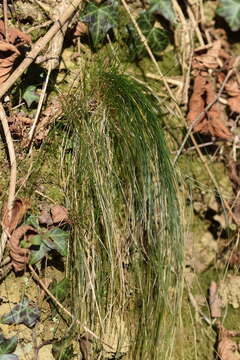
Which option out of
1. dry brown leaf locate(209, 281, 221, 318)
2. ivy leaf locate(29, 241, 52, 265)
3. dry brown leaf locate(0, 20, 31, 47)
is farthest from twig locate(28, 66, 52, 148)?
dry brown leaf locate(209, 281, 221, 318)

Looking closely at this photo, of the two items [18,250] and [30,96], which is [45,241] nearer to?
[18,250]

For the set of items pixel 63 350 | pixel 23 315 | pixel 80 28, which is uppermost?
pixel 80 28

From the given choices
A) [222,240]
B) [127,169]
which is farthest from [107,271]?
[222,240]

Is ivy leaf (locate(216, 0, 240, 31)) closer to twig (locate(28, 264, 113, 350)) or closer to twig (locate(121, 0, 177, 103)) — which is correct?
twig (locate(121, 0, 177, 103))

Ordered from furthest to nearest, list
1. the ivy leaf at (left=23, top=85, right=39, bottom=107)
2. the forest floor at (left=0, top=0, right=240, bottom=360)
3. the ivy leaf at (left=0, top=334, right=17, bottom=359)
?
the ivy leaf at (left=23, top=85, right=39, bottom=107)
the forest floor at (left=0, top=0, right=240, bottom=360)
the ivy leaf at (left=0, top=334, right=17, bottom=359)

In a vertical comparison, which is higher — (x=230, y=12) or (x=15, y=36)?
(x=15, y=36)

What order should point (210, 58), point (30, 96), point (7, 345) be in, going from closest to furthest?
point (7, 345)
point (30, 96)
point (210, 58)

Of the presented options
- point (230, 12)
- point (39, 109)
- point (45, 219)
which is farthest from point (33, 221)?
point (230, 12)
